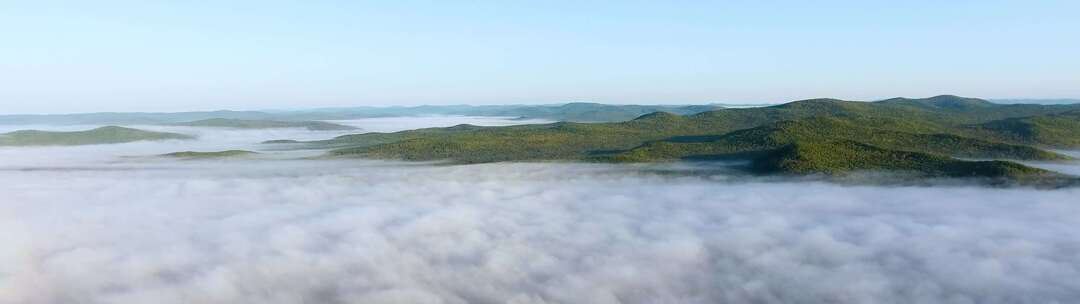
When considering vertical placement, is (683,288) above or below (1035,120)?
below

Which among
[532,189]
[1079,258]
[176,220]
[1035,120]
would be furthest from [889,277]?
[1035,120]

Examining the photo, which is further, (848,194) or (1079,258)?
(848,194)

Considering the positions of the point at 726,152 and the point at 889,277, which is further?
the point at 726,152

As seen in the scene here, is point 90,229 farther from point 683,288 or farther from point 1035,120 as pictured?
point 1035,120

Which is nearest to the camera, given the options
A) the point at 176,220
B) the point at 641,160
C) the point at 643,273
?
the point at 643,273

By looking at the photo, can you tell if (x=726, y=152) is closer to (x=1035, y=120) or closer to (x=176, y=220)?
(x=1035, y=120)

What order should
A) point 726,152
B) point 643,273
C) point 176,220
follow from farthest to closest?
point 726,152 < point 176,220 < point 643,273

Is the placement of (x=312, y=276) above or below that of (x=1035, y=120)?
below

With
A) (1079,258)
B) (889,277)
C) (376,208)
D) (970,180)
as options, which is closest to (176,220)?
(376,208)

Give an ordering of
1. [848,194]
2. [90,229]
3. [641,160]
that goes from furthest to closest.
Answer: [641,160]
[848,194]
[90,229]
